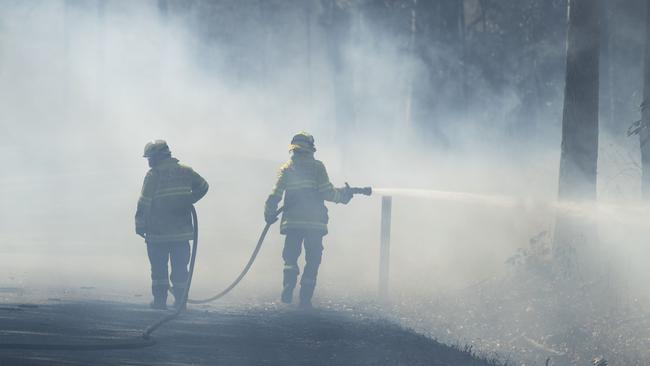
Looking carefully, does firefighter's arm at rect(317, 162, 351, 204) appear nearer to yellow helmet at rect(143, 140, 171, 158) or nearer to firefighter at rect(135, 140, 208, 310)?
firefighter at rect(135, 140, 208, 310)

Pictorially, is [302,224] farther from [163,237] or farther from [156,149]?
[156,149]

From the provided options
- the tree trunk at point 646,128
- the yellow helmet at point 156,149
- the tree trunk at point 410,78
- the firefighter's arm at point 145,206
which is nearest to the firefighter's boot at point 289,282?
the firefighter's arm at point 145,206

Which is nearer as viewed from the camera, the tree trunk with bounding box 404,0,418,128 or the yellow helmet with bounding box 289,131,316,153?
the yellow helmet with bounding box 289,131,316,153

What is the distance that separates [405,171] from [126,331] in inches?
700

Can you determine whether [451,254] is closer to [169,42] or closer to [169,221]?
[169,221]

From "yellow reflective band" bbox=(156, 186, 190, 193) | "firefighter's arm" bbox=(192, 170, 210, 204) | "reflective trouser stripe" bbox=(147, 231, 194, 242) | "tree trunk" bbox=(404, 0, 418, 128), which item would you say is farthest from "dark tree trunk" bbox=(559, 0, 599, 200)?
"tree trunk" bbox=(404, 0, 418, 128)

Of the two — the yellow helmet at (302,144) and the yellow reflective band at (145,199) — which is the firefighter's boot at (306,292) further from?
the yellow reflective band at (145,199)

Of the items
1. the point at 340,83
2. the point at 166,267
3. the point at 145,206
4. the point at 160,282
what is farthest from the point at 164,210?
the point at 340,83

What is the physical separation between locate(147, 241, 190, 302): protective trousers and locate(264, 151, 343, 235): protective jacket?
3.58ft

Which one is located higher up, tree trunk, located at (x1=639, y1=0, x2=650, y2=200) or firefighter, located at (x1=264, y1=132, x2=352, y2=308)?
tree trunk, located at (x1=639, y1=0, x2=650, y2=200)

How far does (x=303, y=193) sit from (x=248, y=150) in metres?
21.8

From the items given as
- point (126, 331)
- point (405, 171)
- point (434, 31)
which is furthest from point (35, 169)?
point (126, 331)

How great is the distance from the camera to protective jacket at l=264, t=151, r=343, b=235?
40.5 feet

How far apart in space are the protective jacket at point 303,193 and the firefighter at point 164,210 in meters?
0.97
